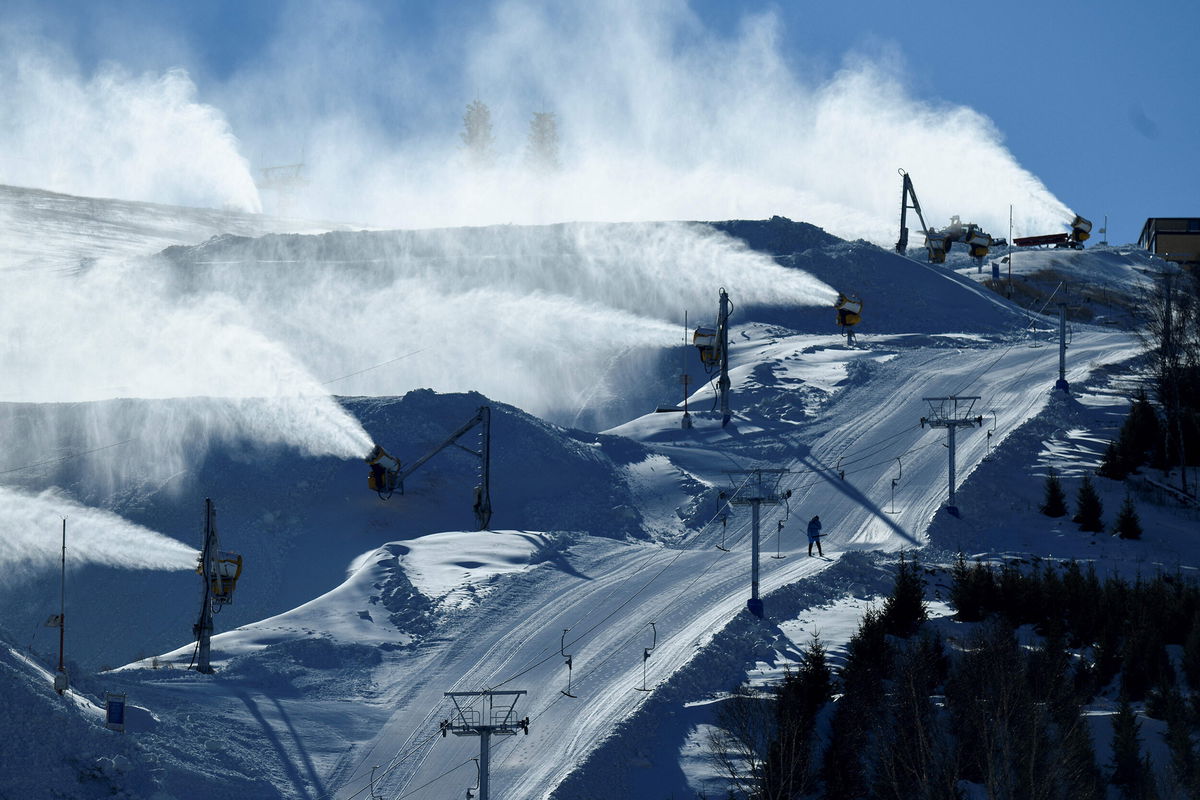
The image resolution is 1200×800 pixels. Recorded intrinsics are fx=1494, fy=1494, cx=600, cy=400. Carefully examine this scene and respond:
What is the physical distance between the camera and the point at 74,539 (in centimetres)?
5106

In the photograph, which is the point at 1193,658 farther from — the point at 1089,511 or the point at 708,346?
the point at 708,346

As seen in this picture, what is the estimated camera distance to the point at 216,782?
31.4 meters

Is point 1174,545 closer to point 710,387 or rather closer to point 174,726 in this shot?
point 710,387

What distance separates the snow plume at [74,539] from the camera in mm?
49906

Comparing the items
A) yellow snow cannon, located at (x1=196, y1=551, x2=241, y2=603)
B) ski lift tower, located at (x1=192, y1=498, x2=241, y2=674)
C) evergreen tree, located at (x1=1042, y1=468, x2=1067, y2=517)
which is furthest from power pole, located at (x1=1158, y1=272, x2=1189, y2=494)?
ski lift tower, located at (x1=192, y1=498, x2=241, y2=674)

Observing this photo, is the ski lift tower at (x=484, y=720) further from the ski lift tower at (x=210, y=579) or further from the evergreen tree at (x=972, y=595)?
the evergreen tree at (x=972, y=595)

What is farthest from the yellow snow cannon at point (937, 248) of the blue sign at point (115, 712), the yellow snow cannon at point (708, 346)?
the blue sign at point (115, 712)

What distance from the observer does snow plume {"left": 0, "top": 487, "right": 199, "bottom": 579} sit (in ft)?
164

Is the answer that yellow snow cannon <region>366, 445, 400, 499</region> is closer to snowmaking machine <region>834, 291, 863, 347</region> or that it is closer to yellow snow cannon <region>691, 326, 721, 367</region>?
yellow snow cannon <region>691, 326, 721, 367</region>

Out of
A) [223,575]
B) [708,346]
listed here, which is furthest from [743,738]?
[708,346]

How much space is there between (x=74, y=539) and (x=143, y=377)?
2483 cm

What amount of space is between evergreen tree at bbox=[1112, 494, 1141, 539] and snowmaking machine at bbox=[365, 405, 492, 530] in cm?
2133

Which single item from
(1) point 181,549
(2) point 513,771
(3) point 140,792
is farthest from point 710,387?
(3) point 140,792

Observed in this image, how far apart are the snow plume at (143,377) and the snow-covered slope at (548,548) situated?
1.60 ft
